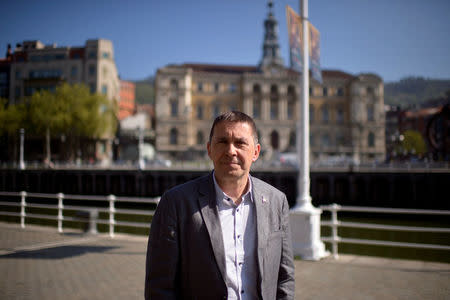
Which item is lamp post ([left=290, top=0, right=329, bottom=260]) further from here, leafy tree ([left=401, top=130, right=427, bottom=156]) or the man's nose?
leafy tree ([left=401, top=130, right=427, bottom=156])

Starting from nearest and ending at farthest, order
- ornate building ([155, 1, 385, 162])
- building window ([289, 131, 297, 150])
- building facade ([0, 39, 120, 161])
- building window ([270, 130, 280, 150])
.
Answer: building facade ([0, 39, 120, 161]) < ornate building ([155, 1, 385, 162]) < building window ([289, 131, 297, 150]) < building window ([270, 130, 280, 150])

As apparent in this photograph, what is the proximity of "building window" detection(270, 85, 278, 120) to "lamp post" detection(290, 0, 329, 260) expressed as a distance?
2622 inches

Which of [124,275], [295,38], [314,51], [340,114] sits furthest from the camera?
[340,114]

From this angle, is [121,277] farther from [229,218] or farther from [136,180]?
[136,180]

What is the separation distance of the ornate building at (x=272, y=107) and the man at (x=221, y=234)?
67967 millimetres

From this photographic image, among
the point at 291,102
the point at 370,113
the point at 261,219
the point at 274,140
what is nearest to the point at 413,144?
the point at 370,113

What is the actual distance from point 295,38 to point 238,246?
7.05 metres

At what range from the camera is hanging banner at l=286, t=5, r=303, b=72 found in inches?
333

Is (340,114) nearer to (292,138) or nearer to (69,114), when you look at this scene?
(292,138)

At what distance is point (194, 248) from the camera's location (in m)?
2.43

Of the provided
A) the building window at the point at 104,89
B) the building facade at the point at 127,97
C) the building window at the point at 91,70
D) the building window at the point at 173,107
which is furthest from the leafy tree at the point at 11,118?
the building facade at the point at 127,97

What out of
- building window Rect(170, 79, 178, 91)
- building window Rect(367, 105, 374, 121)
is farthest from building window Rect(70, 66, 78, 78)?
building window Rect(367, 105, 374, 121)

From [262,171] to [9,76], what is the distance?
33024 mm

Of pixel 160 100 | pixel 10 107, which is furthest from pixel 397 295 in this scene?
pixel 160 100
